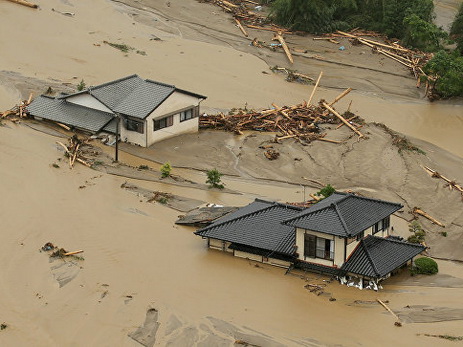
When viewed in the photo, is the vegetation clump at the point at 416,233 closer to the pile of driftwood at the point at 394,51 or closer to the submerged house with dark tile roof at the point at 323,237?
the submerged house with dark tile roof at the point at 323,237

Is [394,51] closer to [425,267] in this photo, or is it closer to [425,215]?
[425,215]

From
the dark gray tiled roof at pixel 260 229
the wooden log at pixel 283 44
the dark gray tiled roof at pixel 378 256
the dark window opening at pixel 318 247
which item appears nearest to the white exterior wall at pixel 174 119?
the dark gray tiled roof at pixel 260 229

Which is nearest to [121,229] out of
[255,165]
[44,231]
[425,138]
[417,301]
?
[44,231]

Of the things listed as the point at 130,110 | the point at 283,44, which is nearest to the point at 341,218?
the point at 130,110

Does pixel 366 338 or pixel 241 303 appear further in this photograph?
pixel 241 303

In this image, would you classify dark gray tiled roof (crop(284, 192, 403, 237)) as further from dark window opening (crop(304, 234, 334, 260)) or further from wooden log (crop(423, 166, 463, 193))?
wooden log (crop(423, 166, 463, 193))

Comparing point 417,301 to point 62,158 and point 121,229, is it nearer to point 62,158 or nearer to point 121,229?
point 121,229
